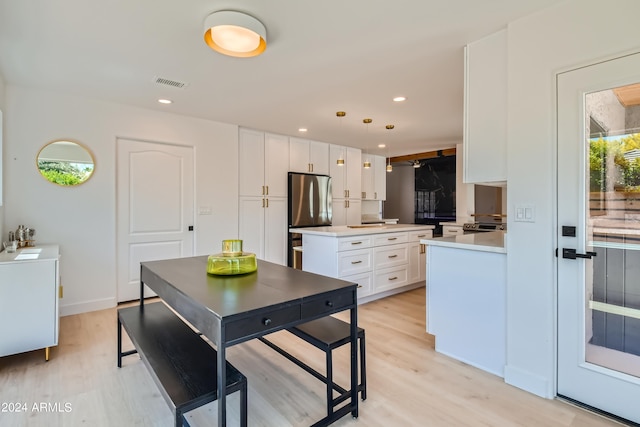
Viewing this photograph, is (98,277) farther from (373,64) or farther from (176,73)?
(373,64)

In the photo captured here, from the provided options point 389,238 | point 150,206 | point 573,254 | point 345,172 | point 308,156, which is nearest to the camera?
point 573,254

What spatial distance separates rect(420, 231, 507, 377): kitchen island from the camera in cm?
221

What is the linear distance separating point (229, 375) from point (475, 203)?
586 cm

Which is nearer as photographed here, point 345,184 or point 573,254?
point 573,254

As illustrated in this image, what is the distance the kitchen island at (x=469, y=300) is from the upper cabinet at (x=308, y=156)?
331 cm

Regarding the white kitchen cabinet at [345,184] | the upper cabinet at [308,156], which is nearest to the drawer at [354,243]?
the upper cabinet at [308,156]

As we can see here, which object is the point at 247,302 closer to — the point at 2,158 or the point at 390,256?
the point at 390,256

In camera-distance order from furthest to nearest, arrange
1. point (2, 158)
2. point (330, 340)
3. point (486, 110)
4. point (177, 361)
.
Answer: point (2, 158) → point (486, 110) → point (330, 340) → point (177, 361)

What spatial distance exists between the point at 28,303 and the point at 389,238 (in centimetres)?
350

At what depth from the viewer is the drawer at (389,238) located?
12.8 ft

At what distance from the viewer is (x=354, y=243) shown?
3654mm

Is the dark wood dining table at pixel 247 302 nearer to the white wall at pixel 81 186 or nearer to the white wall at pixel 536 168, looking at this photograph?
the white wall at pixel 536 168

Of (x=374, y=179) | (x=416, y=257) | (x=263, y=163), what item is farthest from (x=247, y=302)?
(x=374, y=179)

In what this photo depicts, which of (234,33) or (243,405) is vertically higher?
(234,33)
